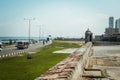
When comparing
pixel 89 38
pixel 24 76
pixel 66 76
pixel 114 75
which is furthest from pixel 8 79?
pixel 89 38

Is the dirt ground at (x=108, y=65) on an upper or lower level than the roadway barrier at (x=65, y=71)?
lower

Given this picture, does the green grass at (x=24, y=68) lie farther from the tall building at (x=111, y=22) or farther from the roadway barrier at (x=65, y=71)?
the tall building at (x=111, y=22)

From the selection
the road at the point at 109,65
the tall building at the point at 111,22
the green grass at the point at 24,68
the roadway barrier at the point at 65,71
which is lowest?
the green grass at the point at 24,68

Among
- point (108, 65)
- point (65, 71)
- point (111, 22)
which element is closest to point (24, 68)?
point (108, 65)

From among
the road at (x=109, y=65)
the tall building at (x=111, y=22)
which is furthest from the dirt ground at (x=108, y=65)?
the tall building at (x=111, y=22)

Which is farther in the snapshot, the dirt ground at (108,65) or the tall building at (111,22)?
the tall building at (111,22)

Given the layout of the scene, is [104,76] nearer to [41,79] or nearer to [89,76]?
[89,76]

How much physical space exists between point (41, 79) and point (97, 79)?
613cm

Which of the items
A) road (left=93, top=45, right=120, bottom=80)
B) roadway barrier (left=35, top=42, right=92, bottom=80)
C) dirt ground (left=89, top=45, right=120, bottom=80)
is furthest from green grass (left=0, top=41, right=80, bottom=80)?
roadway barrier (left=35, top=42, right=92, bottom=80)

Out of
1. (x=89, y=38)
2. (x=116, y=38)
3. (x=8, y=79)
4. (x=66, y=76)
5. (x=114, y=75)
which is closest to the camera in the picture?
(x=66, y=76)

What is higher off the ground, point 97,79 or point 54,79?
point 54,79

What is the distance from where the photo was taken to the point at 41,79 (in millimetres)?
6227

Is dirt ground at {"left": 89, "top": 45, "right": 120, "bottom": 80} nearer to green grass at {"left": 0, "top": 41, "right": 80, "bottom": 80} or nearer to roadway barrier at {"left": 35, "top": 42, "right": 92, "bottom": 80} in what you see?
roadway barrier at {"left": 35, "top": 42, "right": 92, "bottom": 80}

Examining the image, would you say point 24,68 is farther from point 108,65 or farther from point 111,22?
point 111,22
